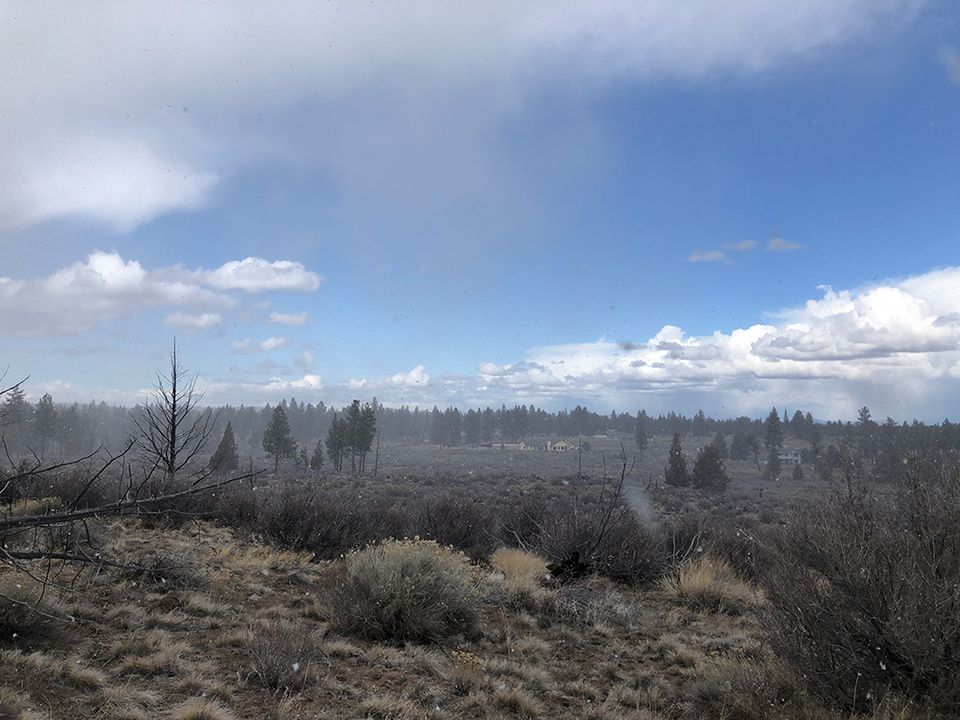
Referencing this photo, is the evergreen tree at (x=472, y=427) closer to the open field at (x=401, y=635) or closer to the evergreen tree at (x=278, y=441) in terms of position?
the evergreen tree at (x=278, y=441)

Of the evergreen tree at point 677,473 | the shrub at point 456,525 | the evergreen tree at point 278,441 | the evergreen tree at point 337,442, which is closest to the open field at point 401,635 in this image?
the shrub at point 456,525

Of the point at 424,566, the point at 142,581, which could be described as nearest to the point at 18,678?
the point at 142,581

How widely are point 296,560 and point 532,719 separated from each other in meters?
6.96

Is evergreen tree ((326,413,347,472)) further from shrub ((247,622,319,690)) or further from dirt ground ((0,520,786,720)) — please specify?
shrub ((247,622,319,690))

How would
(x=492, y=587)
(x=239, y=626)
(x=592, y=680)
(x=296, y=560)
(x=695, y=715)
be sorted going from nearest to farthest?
(x=695, y=715), (x=592, y=680), (x=239, y=626), (x=492, y=587), (x=296, y=560)

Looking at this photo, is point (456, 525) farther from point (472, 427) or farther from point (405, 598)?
point (472, 427)

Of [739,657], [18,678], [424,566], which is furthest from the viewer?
[424,566]

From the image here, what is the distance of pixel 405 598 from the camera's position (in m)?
6.99

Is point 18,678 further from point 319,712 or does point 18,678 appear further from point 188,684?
point 319,712

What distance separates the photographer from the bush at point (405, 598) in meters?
6.86

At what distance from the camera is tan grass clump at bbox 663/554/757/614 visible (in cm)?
922

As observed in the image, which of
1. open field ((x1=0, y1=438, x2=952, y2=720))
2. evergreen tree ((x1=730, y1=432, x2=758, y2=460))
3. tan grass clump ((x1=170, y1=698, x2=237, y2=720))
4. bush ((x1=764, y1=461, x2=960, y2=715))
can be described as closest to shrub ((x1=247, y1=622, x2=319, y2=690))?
open field ((x1=0, y1=438, x2=952, y2=720))

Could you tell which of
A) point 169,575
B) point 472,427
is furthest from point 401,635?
point 472,427

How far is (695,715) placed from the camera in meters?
5.03
